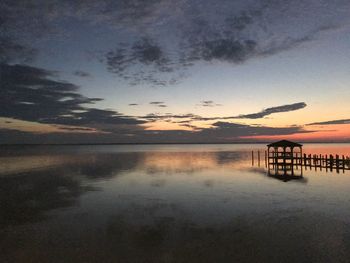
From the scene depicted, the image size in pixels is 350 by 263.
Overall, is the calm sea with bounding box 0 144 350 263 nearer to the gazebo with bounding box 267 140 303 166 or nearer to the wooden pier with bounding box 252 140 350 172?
the wooden pier with bounding box 252 140 350 172

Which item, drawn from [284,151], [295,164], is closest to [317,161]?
[295,164]

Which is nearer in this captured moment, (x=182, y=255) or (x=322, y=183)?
(x=182, y=255)

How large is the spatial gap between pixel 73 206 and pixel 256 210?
1374 cm

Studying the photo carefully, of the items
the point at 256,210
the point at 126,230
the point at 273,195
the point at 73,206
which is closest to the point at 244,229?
the point at 256,210

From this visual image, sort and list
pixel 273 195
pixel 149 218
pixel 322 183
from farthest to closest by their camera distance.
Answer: pixel 322 183
pixel 273 195
pixel 149 218

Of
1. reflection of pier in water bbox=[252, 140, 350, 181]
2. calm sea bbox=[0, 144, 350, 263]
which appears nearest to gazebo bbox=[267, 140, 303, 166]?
reflection of pier in water bbox=[252, 140, 350, 181]

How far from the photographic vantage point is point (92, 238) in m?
16.1

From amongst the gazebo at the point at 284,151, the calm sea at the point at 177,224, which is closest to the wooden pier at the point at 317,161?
the gazebo at the point at 284,151

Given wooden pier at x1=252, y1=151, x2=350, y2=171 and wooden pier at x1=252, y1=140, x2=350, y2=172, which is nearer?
wooden pier at x1=252, y1=151, x2=350, y2=171

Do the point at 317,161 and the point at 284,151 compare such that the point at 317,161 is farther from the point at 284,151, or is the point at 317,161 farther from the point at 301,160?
the point at 284,151

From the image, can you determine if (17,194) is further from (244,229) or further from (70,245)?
(244,229)

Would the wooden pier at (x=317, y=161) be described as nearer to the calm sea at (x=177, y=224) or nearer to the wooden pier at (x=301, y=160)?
the wooden pier at (x=301, y=160)

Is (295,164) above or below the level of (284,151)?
below

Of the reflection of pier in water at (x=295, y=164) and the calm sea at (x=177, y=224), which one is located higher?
the reflection of pier in water at (x=295, y=164)
